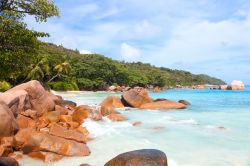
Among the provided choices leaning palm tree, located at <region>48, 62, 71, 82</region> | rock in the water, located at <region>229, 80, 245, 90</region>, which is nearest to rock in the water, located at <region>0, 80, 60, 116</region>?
leaning palm tree, located at <region>48, 62, 71, 82</region>

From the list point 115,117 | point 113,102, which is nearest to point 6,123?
point 115,117

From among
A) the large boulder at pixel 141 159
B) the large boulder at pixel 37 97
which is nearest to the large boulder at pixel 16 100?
the large boulder at pixel 37 97

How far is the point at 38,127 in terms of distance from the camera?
11.3 metres

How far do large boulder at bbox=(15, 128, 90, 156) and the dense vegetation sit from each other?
5.55ft

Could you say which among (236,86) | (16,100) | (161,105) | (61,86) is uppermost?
(236,86)

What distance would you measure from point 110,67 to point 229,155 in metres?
47.1

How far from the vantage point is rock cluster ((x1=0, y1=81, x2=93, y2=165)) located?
324 inches

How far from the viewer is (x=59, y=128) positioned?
9773 mm

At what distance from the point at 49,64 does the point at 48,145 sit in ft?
119

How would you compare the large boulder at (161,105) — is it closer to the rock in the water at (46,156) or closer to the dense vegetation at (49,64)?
the dense vegetation at (49,64)

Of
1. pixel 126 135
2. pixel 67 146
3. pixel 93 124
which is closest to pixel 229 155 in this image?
pixel 126 135

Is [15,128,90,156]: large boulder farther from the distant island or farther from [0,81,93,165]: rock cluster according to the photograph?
the distant island

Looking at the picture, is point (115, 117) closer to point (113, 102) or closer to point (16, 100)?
point (16, 100)

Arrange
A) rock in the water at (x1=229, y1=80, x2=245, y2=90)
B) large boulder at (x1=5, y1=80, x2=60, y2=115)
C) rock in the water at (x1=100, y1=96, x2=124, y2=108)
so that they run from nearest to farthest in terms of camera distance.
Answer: large boulder at (x1=5, y1=80, x2=60, y2=115) → rock in the water at (x1=100, y1=96, x2=124, y2=108) → rock in the water at (x1=229, y1=80, x2=245, y2=90)
